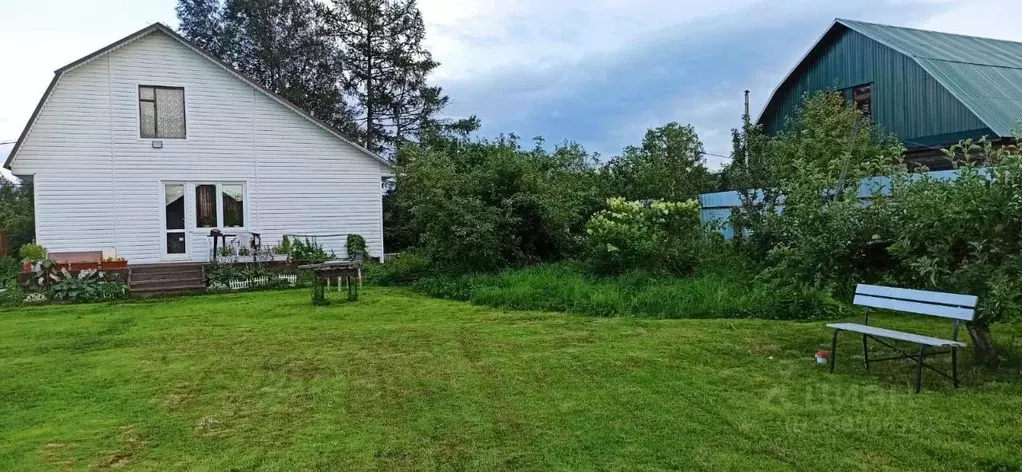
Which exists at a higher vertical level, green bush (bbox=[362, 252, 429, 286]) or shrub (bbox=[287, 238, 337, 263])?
shrub (bbox=[287, 238, 337, 263])

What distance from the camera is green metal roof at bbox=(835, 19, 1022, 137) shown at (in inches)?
727

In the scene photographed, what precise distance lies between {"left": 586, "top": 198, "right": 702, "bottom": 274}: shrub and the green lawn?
9.83 ft

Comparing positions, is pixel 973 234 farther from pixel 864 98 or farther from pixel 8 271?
pixel 8 271

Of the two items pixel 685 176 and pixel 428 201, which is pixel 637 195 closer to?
pixel 685 176

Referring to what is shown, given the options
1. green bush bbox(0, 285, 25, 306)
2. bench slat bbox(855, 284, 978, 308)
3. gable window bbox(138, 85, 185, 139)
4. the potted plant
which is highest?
gable window bbox(138, 85, 185, 139)

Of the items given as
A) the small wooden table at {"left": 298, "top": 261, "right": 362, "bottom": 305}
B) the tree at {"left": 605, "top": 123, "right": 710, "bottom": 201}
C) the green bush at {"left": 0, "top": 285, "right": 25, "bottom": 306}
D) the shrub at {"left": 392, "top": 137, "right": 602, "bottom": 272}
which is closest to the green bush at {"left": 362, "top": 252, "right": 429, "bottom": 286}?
the shrub at {"left": 392, "top": 137, "right": 602, "bottom": 272}

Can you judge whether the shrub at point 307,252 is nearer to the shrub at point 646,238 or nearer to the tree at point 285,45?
the shrub at point 646,238

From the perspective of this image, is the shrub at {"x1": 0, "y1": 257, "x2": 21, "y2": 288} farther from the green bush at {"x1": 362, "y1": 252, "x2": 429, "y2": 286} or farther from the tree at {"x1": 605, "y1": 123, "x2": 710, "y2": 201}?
the tree at {"x1": 605, "y1": 123, "x2": 710, "y2": 201}

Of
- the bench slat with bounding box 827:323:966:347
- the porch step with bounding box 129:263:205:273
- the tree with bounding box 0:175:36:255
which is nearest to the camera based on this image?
the bench slat with bounding box 827:323:966:347

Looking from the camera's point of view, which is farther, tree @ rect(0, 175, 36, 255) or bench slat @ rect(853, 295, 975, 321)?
tree @ rect(0, 175, 36, 255)

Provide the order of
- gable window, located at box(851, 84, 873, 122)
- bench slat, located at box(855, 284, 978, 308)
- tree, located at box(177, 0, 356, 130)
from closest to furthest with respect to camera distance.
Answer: bench slat, located at box(855, 284, 978, 308) → gable window, located at box(851, 84, 873, 122) → tree, located at box(177, 0, 356, 130)

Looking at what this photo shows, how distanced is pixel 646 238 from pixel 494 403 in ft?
22.7

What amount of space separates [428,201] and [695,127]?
21.6ft

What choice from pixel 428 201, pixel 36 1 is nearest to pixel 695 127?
pixel 428 201
